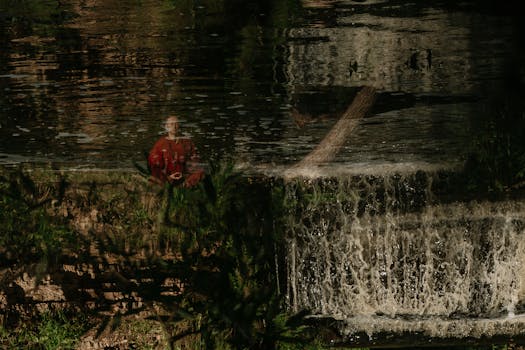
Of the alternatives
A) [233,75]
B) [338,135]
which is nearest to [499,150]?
[338,135]

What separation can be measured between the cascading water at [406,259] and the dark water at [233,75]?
1.42 m

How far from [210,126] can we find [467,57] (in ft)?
9.16

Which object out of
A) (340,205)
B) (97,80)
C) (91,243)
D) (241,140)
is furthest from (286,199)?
(97,80)

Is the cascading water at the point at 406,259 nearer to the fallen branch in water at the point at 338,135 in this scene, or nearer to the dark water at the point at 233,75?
the fallen branch in water at the point at 338,135

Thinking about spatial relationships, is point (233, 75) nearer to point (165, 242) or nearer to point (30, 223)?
point (165, 242)

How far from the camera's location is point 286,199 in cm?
750

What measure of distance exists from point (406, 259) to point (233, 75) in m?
2.76

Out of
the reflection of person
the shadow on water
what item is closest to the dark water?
the shadow on water

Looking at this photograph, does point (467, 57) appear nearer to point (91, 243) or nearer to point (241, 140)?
point (241, 140)

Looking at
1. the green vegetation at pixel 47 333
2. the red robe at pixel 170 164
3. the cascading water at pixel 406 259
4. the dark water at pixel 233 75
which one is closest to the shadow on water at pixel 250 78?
the dark water at pixel 233 75

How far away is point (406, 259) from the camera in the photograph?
7.90 m

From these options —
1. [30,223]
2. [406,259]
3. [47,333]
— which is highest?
[30,223]

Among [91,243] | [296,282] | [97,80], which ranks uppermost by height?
[97,80]

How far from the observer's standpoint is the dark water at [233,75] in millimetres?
9328
